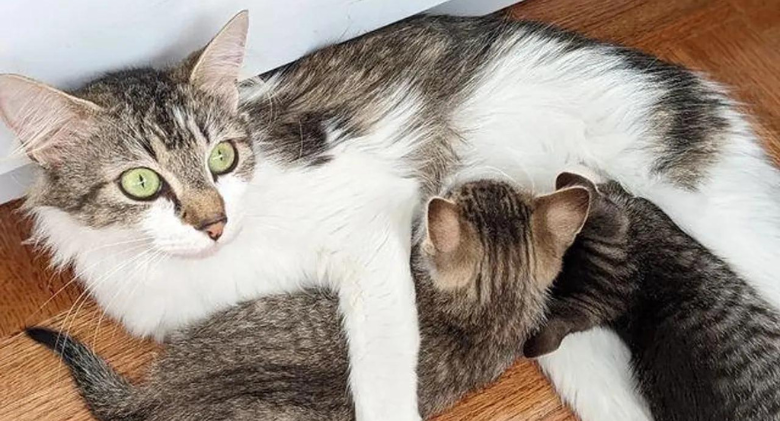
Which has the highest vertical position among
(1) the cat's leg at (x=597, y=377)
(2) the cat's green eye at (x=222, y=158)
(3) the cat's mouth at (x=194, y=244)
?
(2) the cat's green eye at (x=222, y=158)

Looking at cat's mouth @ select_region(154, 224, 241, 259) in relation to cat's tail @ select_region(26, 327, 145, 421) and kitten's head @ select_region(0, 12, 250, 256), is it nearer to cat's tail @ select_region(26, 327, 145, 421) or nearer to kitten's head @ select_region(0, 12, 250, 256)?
kitten's head @ select_region(0, 12, 250, 256)

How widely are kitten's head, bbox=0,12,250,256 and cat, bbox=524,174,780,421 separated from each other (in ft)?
1.71

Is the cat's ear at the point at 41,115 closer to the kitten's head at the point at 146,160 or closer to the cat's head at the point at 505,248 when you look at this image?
the kitten's head at the point at 146,160

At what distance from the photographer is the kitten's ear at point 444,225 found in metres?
1.38

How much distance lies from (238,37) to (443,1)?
18.8 inches

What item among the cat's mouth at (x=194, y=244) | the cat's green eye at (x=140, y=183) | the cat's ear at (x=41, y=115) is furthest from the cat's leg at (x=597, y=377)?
the cat's ear at (x=41, y=115)

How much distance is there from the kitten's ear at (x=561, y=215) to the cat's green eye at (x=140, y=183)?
536 millimetres

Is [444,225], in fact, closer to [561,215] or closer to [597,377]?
[561,215]

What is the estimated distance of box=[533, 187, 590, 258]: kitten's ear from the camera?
143 cm

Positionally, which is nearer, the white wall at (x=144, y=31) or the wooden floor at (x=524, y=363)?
the white wall at (x=144, y=31)

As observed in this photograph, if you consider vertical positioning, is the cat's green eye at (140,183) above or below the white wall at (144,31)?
below

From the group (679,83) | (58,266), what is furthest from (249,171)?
(679,83)

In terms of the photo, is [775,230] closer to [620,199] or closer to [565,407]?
[620,199]

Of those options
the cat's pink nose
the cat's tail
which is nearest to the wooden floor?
the cat's tail
